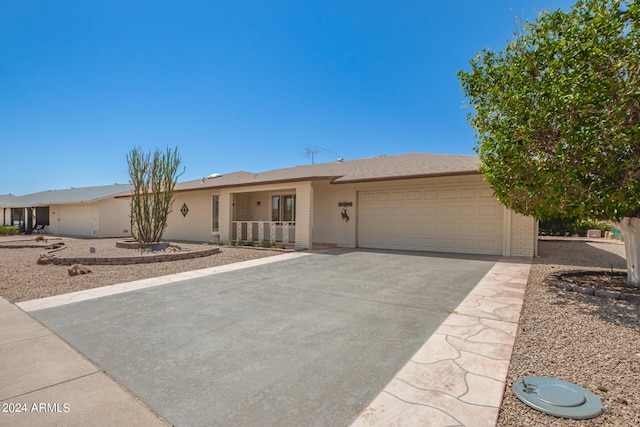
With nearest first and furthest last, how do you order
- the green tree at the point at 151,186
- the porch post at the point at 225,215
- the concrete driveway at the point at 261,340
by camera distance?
the concrete driveway at the point at 261,340 → the green tree at the point at 151,186 → the porch post at the point at 225,215

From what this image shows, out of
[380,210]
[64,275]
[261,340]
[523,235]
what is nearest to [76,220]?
[64,275]

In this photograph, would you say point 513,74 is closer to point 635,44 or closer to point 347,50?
point 635,44

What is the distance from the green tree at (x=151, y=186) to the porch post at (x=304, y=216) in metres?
5.68

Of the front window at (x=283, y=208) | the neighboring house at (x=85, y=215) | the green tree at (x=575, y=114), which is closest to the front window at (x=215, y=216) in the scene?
the front window at (x=283, y=208)

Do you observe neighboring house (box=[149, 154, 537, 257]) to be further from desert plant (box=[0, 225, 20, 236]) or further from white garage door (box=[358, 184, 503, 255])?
desert plant (box=[0, 225, 20, 236])

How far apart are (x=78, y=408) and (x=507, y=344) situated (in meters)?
4.06

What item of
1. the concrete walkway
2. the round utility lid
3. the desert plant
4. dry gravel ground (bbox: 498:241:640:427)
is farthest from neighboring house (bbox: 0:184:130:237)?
the round utility lid

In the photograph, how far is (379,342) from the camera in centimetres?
347

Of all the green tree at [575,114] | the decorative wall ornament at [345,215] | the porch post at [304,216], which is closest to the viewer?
the green tree at [575,114]

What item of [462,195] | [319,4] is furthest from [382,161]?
[319,4]

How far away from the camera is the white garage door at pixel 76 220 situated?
23.7 m

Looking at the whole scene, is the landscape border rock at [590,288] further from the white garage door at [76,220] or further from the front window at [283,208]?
the white garage door at [76,220]

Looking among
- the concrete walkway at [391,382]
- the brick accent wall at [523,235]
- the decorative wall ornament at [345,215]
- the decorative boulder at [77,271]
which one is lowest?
the decorative boulder at [77,271]

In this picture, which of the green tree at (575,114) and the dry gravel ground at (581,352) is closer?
the dry gravel ground at (581,352)
